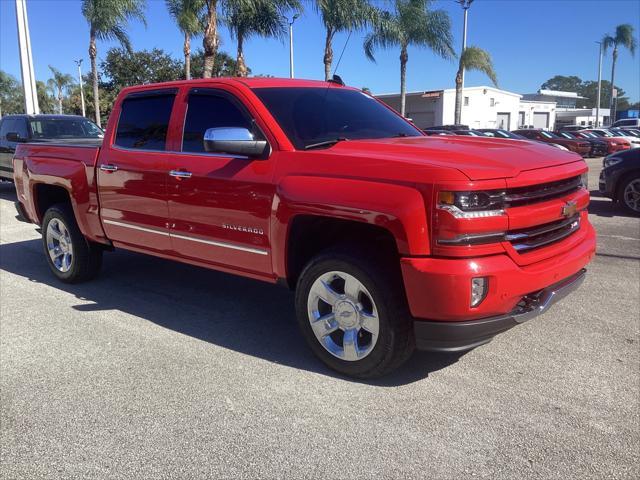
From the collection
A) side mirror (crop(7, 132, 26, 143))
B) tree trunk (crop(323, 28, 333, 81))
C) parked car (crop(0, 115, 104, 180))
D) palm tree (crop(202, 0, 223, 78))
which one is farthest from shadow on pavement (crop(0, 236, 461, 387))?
tree trunk (crop(323, 28, 333, 81))

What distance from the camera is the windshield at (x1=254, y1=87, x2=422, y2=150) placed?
393 centimetres

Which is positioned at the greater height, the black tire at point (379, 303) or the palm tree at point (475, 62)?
the palm tree at point (475, 62)

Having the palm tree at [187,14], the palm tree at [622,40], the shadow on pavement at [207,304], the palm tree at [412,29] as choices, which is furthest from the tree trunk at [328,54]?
the palm tree at [622,40]

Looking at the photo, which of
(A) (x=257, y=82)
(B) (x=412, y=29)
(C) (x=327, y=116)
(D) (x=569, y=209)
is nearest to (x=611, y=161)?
(D) (x=569, y=209)

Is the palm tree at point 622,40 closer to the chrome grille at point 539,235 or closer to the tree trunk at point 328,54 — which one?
the tree trunk at point 328,54

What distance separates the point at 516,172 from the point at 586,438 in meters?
1.45

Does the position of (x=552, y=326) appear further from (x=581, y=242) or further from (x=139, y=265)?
(x=139, y=265)

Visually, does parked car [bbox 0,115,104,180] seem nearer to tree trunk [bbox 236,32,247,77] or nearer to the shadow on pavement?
the shadow on pavement

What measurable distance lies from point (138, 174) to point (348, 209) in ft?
7.25

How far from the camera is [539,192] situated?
3268 millimetres

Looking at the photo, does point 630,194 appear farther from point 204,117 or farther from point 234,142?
point 234,142

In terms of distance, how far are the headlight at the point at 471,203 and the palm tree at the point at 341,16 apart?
16.8 m

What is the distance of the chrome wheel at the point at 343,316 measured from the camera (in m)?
3.39

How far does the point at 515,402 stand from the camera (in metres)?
3.23
